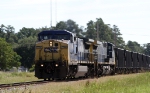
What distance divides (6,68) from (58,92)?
248 ft

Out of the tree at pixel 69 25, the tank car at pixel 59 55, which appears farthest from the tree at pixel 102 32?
the tank car at pixel 59 55

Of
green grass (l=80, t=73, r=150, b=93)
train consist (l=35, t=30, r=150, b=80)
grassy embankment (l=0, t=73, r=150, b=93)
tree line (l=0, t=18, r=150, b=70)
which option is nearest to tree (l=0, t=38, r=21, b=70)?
tree line (l=0, t=18, r=150, b=70)

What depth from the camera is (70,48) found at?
27391 millimetres

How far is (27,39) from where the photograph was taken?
429 feet

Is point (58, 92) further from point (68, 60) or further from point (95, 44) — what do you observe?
point (95, 44)

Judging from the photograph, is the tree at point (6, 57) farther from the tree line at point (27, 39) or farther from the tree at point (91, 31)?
the tree at point (91, 31)

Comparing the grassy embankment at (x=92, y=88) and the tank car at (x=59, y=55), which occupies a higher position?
the tank car at (x=59, y=55)

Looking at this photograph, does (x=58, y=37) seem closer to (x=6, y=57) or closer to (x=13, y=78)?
(x=13, y=78)

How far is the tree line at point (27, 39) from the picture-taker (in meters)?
92.0

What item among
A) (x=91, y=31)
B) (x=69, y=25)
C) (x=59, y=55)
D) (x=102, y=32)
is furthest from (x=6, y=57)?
(x=102, y=32)

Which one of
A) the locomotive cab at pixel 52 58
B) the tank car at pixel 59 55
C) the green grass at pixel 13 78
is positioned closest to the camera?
the locomotive cab at pixel 52 58

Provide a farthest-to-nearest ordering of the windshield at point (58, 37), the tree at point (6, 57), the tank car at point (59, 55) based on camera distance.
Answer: the tree at point (6, 57)
the windshield at point (58, 37)
the tank car at point (59, 55)

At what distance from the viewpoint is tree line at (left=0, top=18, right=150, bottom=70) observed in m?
92.0

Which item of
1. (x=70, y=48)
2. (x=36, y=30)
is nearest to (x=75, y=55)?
(x=70, y=48)
